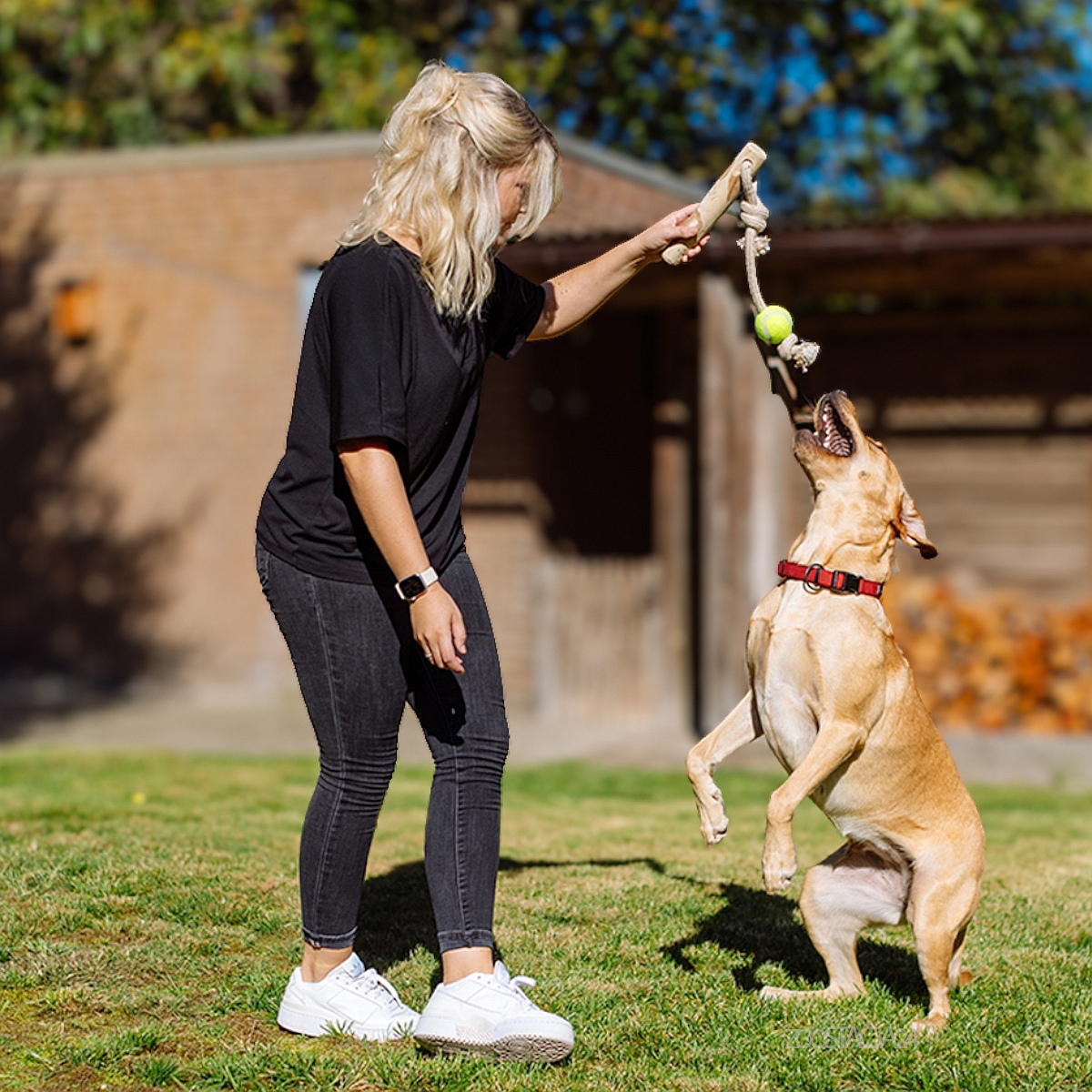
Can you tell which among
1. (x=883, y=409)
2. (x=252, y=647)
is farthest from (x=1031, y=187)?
(x=252, y=647)

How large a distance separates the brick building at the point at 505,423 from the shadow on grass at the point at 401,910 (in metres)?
5.02

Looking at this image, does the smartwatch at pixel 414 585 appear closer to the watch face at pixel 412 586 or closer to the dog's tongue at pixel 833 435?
the watch face at pixel 412 586

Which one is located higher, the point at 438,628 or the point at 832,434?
the point at 832,434

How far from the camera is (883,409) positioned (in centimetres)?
1162

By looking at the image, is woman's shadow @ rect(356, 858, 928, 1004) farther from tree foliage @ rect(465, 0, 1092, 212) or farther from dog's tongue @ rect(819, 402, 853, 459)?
tree foliage @ rect(465, 0, 1092, 212)

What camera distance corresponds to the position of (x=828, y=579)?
3896 mm

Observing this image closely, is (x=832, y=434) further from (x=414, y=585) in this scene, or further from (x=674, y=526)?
(x=674, y=526)

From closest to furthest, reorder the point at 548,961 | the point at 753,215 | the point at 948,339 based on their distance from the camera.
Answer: the point at 753,215 < the point at 548,961 < the point at 948,339

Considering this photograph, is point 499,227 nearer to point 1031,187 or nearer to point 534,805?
point 534,805

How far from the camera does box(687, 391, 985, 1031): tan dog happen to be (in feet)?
12.5

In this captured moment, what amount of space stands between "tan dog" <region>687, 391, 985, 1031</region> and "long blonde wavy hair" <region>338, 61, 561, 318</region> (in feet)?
3.75

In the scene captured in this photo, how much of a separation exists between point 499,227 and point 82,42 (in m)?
14.0

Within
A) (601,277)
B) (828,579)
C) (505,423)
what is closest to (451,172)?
(601,277)

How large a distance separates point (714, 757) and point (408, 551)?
45.1 inches
